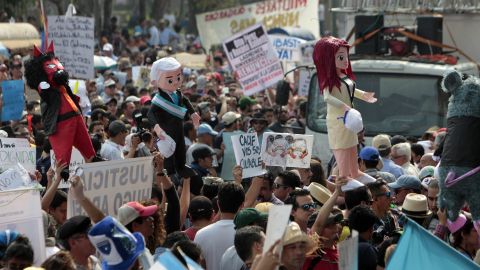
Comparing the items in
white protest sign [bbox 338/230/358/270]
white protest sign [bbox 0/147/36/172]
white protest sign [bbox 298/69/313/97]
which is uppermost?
white protest sign [bbox 338/230/358/270]

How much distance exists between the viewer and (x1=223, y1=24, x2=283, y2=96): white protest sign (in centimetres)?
2023

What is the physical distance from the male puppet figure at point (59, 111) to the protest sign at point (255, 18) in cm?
2174

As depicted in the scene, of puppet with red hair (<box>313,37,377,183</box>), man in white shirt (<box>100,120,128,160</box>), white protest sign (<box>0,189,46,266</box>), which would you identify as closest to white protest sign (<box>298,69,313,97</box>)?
man in white shirt (<box>100,120,128,160</box>)

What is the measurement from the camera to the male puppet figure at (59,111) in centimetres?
1024

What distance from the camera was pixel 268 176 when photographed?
1054cm

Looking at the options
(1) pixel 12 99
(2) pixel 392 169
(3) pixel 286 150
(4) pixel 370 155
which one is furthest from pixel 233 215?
(1) pixel 12 99

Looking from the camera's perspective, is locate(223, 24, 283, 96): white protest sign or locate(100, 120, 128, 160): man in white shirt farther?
locate(223, 24, 283, 96): white protest sign

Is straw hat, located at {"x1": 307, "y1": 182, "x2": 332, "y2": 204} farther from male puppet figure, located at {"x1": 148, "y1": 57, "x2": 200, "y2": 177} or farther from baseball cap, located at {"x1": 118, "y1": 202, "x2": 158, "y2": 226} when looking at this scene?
baseball cap, located at {"x1": 118, "y1": 202, "x2": 158, "y2": 226}

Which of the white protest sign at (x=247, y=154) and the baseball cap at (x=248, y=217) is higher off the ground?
the baseball cap at (x=248, y=217)

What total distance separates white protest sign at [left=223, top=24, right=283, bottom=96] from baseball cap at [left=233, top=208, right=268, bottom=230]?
11.5 metres

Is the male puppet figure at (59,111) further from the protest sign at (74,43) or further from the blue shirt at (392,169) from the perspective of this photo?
the protest sign at (74,43)

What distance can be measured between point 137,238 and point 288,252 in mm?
876

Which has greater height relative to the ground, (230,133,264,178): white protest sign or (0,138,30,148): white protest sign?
(0,138,30,148): white protest sign

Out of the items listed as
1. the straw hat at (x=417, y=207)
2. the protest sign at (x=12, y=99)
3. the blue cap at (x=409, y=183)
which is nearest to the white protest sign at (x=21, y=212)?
the straw hat at (x=417, y=207)
